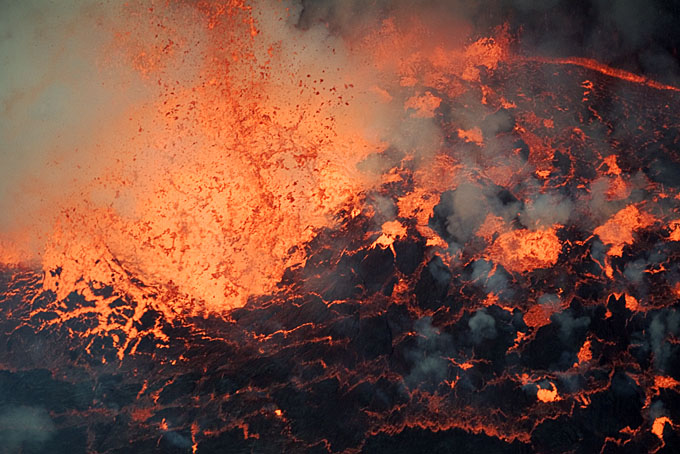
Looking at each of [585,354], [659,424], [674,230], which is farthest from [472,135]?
[659,424]

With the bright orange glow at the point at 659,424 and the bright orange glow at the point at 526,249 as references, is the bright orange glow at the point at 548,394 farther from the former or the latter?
the bright orange glow at the point at 526,249

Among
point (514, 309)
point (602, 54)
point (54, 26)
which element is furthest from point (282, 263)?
point (602, 54)

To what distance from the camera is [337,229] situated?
157 inches

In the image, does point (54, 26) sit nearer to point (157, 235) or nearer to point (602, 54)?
point (157, 235)

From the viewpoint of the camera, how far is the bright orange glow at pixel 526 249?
3932 millimetres

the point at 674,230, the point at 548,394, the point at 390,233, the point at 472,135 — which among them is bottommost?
the point at 548,394

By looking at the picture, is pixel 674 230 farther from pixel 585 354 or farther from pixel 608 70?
pixel 608 70

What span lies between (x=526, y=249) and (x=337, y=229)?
1290 mm

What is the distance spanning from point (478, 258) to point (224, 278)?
1.74m

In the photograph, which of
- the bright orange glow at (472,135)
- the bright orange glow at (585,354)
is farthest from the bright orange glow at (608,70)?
the bright orange glow at (585,354)

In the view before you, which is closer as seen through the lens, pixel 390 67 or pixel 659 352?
pixel 659 352

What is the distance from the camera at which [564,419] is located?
378 cm

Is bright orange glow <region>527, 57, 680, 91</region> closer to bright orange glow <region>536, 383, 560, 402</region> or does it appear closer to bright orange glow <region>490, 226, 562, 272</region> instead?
bright orange glow <region>490, 226, 562, 272</region>

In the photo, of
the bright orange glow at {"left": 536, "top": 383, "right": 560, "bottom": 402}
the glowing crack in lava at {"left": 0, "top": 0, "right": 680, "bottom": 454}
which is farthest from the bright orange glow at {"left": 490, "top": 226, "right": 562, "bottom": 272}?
the bright orange glow at {"left": 536, "top": 383, "right": 560, "bottom": 402}
